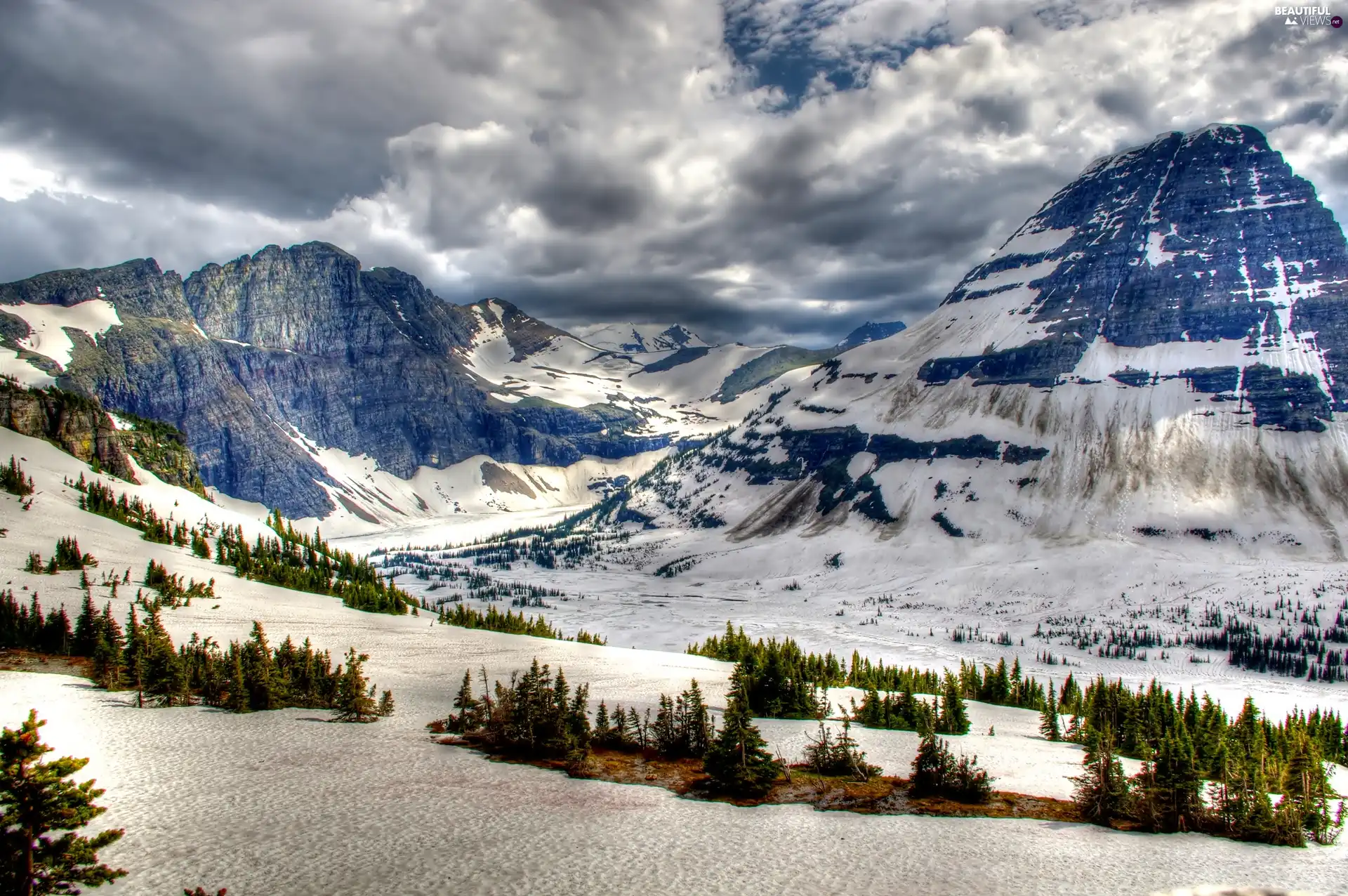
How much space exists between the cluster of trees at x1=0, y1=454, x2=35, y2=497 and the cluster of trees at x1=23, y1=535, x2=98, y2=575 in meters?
27.6

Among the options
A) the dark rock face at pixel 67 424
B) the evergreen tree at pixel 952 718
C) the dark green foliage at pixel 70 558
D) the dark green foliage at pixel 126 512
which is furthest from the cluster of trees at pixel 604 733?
the dark rock face at pixel 67 424

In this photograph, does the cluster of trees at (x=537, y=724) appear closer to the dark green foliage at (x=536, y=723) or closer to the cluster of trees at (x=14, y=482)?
the dark green foliage at (x=536, y=723)

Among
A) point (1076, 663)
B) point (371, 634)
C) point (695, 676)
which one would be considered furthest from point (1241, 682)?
point (371, 634)

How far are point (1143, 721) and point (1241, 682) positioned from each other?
12271 cm

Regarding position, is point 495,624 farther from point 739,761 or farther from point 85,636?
point 739,761

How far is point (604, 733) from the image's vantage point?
56375 mm

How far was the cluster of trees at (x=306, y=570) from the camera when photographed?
5148 inches

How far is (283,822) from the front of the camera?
113ft

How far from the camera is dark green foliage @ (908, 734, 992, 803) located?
4569 cm

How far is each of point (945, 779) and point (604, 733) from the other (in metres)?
23.2

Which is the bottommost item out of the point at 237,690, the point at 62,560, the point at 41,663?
the point at 41,663

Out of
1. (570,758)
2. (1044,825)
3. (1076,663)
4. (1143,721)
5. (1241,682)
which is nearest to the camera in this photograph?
(1044,825)

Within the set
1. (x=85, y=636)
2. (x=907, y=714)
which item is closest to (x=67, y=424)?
(x=85, y=636)

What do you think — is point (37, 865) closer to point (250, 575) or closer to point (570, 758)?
point (570, 758)
